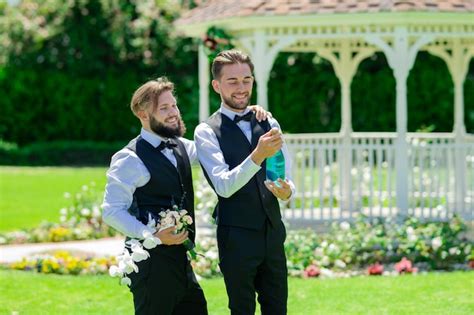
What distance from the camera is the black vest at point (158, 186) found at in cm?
483

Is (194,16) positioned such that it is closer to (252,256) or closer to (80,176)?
(252,256)

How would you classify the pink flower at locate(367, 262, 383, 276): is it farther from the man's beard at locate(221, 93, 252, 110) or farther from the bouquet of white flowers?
the bouquet of white flowers

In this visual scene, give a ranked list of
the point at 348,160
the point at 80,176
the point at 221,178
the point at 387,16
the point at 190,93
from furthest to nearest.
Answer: the point at 190,93
the point at 80,176
the point at 348,160
the point at 387,16
the point at 221,178

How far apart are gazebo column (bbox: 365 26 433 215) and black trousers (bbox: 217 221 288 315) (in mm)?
6230

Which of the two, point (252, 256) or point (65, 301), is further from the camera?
point (65, 301)

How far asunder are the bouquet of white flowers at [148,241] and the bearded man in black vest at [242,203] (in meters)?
0.24

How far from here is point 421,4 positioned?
11.1 meters

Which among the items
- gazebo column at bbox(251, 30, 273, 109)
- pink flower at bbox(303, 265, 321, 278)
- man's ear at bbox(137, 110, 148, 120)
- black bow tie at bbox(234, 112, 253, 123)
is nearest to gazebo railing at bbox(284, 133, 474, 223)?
gazebo column at bbox(251, 30, 273, 109)

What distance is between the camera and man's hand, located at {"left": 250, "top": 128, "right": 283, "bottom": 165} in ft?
15.1

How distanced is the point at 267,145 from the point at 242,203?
0.44 metres

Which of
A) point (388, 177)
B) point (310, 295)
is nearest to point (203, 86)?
point (388, 177)

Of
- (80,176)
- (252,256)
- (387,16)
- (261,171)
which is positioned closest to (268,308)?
(252,256)

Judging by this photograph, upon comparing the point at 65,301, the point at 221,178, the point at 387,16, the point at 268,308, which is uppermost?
the point at 387,16

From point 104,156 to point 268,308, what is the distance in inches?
885
